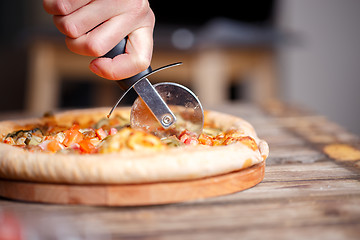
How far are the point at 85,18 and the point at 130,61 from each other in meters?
0.18

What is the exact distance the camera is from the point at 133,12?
50.5 inches

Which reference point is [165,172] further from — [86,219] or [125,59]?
[125,59]

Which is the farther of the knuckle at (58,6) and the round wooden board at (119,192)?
the knuckle at (58,6)

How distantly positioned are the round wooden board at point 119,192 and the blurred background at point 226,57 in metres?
1.83

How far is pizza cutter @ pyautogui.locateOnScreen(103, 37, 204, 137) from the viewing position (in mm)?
1317

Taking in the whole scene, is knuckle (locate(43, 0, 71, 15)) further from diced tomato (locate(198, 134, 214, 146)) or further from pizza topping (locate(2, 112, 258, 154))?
diced tomato (locate(198, 134, 214, 146))

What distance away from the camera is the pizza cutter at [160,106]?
132 centimetres

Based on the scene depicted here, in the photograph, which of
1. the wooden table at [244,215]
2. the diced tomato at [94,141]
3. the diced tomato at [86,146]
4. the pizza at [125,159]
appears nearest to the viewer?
the wooden table at [244,215]

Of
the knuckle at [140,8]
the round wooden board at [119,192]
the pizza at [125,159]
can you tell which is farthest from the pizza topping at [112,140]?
the knuckle at [140,8]

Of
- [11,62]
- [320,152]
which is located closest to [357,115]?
[320,152]

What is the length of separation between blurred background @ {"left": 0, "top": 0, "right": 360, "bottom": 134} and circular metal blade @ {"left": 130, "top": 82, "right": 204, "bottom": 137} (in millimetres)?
1558

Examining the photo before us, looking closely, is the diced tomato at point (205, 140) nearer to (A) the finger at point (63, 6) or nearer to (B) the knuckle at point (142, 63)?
(B) the knuckle at point (142, 63)

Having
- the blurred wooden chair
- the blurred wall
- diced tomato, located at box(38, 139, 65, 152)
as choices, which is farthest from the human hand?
the blurred wall

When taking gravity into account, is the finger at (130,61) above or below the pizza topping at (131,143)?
above
